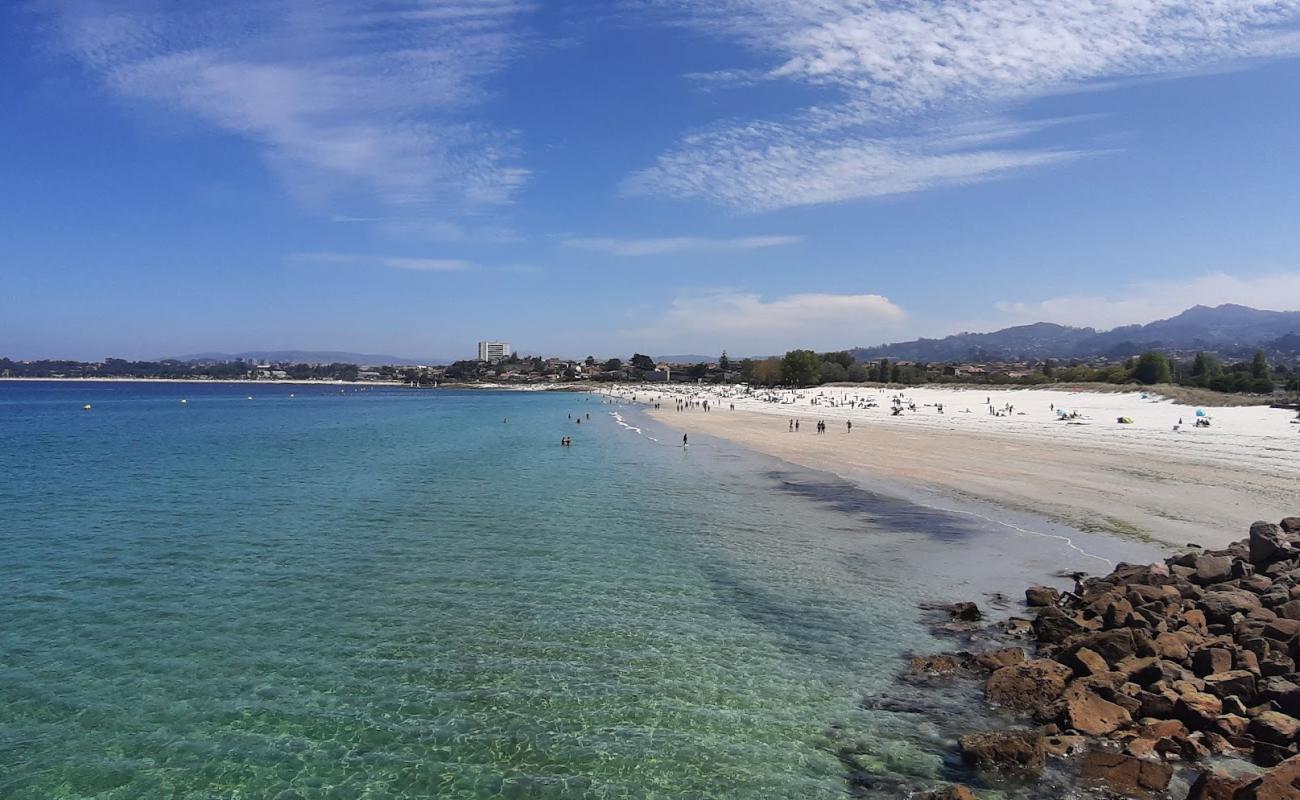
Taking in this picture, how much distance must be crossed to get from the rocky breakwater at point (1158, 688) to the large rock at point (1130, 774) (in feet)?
0.04

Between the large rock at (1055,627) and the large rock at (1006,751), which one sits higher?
the large rock at (1055,627)

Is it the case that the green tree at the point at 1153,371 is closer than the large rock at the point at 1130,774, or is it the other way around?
the large rock at the point at 1130,774

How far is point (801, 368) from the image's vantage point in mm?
163000

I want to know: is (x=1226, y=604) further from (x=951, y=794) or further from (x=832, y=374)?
(x=832, y=374)

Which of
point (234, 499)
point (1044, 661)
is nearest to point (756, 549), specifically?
point (1044, 661)

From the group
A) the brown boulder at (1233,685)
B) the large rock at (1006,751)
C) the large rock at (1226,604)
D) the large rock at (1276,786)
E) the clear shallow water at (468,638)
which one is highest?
the large rock at (1276,786)

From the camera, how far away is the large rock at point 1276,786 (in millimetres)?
6500

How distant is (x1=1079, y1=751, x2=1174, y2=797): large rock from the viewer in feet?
25.6

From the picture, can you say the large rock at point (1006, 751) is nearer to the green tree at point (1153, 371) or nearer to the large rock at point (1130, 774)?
the large rock at point (1130, 774)

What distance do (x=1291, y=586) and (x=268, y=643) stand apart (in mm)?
17603

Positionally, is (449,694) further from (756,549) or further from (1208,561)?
(1208,561)

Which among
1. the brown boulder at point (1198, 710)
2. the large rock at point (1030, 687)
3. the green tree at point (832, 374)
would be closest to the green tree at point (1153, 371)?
the green tree at point (832, 374)

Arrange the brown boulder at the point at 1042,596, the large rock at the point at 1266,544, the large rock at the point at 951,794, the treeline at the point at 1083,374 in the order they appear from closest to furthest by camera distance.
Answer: the large rock at the point at 951,794
the brown boulder at the point at 1042,596
the large rock at the point at 1266,544
the treeline at the point at 1083,374

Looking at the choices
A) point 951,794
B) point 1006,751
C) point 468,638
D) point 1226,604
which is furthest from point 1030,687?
point 468,638
